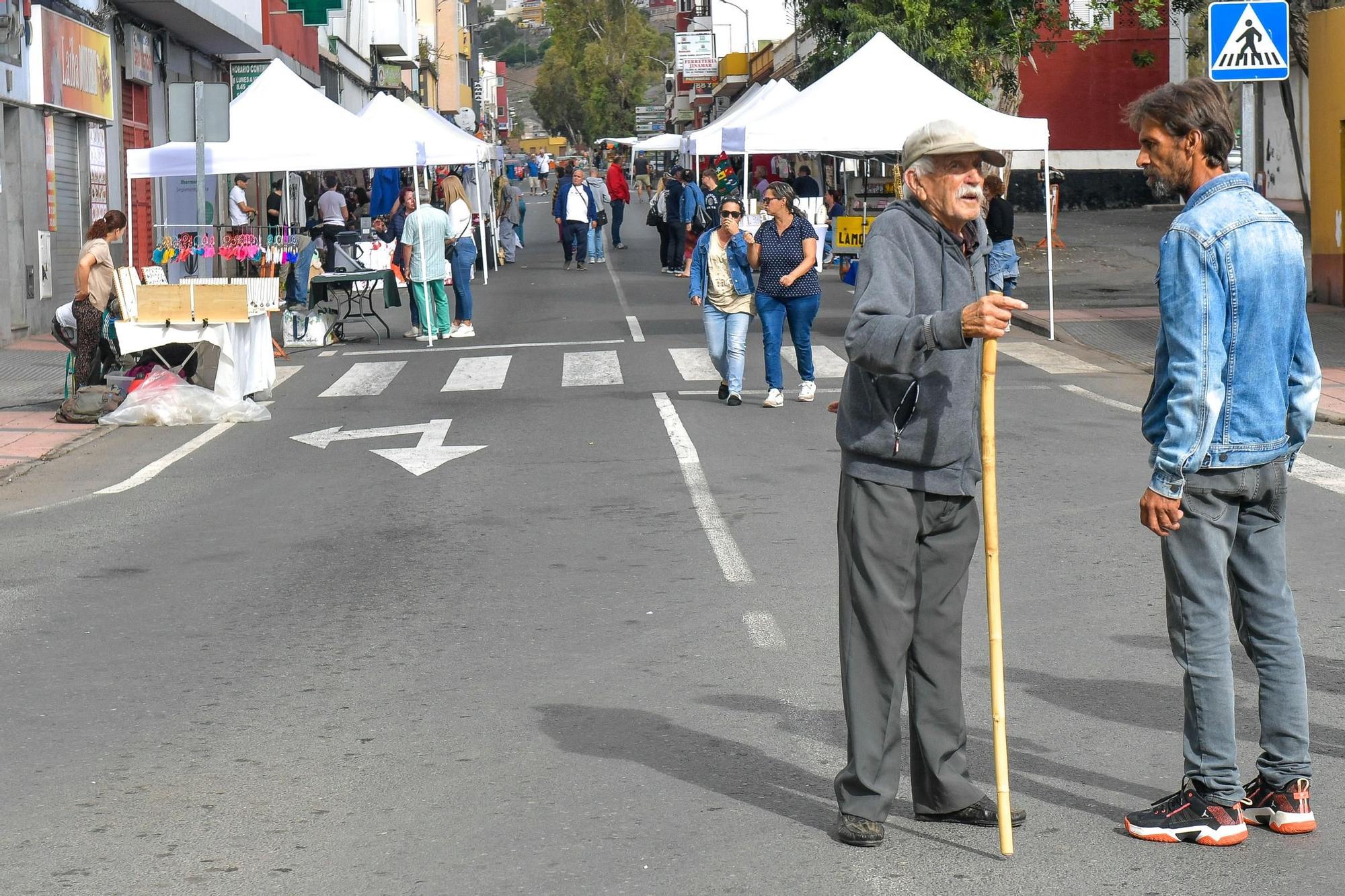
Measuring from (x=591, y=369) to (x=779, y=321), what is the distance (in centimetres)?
354

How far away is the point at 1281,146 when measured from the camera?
3941 centimetres

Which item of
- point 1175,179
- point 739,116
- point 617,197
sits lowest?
point 1175,179

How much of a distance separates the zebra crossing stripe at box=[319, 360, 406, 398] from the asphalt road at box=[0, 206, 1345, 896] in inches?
142

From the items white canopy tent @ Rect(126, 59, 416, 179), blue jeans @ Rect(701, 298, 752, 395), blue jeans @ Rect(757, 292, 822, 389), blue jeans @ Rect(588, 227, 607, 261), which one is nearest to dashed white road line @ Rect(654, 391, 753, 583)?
blue jeans @ Rect(701, 298, 752, 395)

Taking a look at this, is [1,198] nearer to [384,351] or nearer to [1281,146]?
[384,351]

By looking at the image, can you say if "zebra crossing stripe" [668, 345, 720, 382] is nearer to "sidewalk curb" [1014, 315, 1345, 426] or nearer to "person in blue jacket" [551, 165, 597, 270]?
"sidewalk curb" [1014, 315, 1345, 426]

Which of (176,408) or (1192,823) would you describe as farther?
(176,408)

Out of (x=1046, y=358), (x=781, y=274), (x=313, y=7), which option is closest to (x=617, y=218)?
(x=313, y=7)

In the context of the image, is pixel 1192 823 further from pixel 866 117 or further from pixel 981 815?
pixel 866 117

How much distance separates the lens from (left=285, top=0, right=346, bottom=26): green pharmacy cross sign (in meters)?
33.9

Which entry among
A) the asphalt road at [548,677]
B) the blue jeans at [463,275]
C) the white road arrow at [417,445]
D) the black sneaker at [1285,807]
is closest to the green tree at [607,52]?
the blue jeans at [463,275]

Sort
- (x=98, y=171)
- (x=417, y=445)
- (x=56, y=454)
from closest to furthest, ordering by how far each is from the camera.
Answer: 1. (x=417, y=445)
2. (x=56, y=454)
3. (x=98, y=171)

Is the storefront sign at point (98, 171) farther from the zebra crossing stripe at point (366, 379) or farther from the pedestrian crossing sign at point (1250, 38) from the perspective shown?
the pedestrian crossing sign at point (1250, 38)

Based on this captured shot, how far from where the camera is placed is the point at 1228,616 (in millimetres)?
4410
